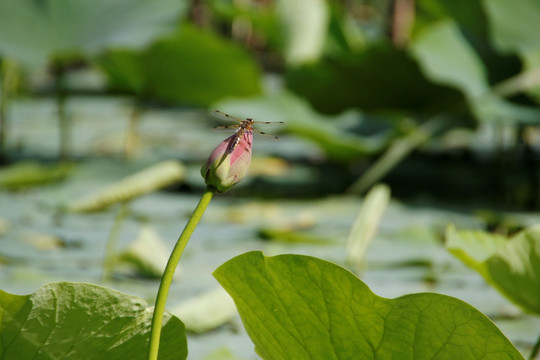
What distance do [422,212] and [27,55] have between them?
77 centimetres

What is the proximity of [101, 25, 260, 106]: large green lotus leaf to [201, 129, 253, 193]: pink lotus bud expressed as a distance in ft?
4.07

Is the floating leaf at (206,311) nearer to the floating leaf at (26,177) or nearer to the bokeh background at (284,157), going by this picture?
the bokeh background at (284,157)

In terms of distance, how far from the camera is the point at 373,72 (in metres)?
1.48

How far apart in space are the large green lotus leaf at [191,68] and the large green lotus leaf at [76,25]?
0.25 ft

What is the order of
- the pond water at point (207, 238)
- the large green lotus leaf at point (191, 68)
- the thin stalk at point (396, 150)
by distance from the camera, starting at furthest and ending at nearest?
1. the large green lotus leaf at point (191, 68)
2. the thin stalk at point (396, 150)
3. the pond water at point (207, 238)

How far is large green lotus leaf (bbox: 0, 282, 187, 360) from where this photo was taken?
1.10 feet

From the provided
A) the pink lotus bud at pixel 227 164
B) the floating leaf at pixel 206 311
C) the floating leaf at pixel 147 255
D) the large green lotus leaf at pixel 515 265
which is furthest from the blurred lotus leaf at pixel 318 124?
the pink lotus bud at pixel 227 164

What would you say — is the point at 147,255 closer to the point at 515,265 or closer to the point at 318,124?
the point at 515,265

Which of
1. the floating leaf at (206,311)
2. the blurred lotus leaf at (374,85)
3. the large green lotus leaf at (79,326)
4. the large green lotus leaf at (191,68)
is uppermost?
the large green lotus leaf at (191,68)

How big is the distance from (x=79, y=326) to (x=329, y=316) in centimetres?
12

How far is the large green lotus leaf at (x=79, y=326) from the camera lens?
1.10 ft

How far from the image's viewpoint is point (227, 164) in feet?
1.11

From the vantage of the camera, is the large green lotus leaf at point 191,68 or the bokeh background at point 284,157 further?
the large green lotus leaf at point 191,68

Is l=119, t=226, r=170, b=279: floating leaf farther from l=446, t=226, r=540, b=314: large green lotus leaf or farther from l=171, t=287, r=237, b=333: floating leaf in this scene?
l=446, t=226, r=540, b=314: large green lotus leaf
